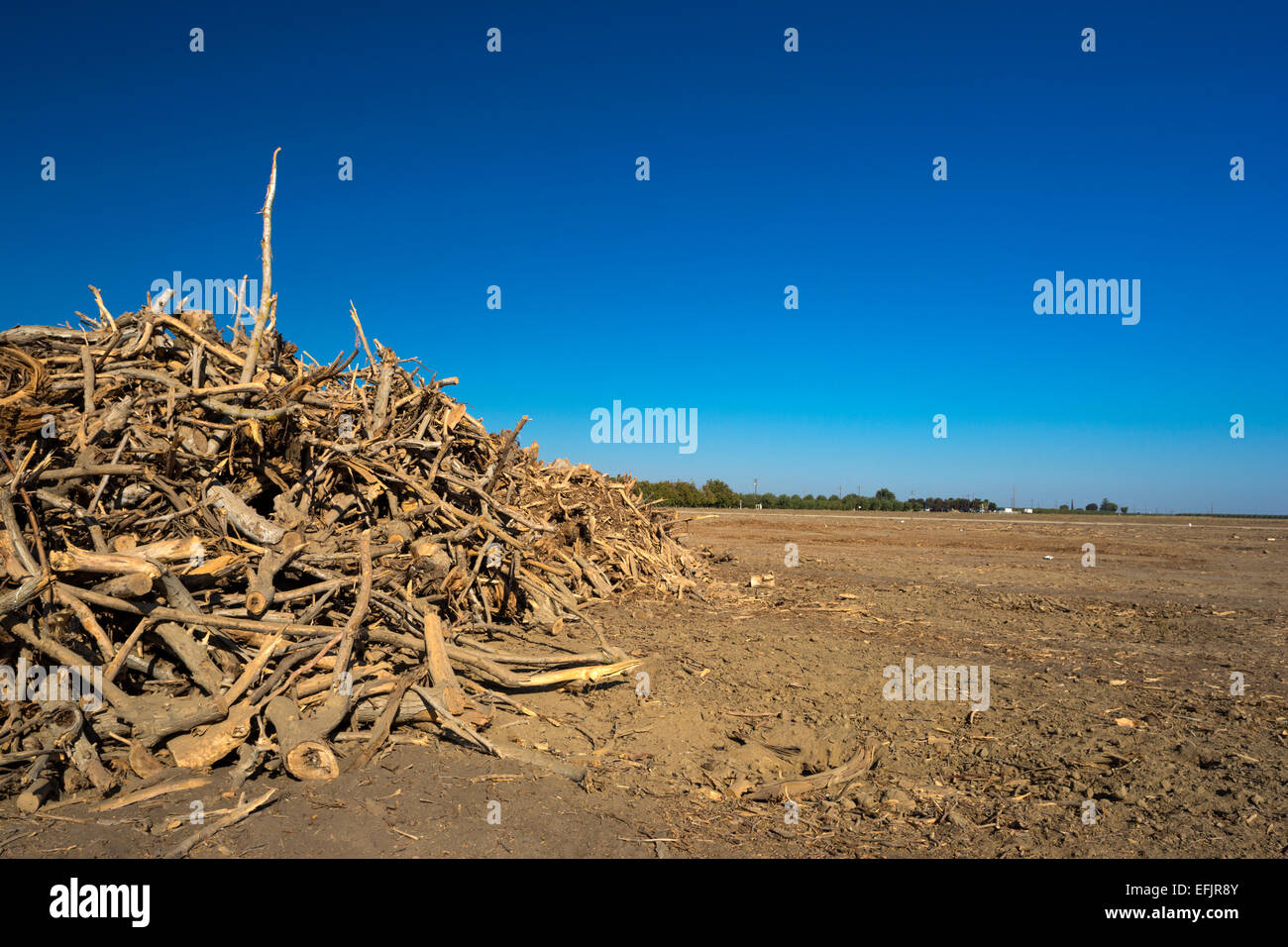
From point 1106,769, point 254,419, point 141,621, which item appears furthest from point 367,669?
point 1106,769

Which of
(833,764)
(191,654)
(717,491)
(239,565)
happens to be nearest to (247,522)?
(239,565)

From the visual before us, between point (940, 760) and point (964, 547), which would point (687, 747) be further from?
point (964, 547)

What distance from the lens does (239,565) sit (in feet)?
16.7

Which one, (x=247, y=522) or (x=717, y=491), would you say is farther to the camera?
(x=717, y=491)

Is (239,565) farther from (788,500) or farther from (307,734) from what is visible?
(788,500)

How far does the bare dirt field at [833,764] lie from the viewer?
363 cm

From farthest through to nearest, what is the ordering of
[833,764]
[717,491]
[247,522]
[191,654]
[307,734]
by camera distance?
1. [717,491]
2. [247,522]
3. [833,764]
4. [191,654]
5. [307,734]

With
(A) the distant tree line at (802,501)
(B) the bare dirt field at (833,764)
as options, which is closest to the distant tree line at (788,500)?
(A) the distant tree line at (802,501)

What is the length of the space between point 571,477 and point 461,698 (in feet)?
25.5

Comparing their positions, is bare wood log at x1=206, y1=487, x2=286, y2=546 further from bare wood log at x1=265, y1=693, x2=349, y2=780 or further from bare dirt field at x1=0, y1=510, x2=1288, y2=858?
bare dirt field at x1=0, y1=510, x2=1288, y2=858

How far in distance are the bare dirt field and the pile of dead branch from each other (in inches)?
13.9

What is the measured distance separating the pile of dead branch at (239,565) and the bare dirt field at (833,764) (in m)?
0.35

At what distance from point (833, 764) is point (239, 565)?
4.62m

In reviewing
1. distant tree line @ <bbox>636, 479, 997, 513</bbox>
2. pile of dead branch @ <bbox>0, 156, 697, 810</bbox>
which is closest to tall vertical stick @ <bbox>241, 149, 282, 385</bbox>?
pile of dead branch @ <bbox>0, 156, 697, 810</bbox>
